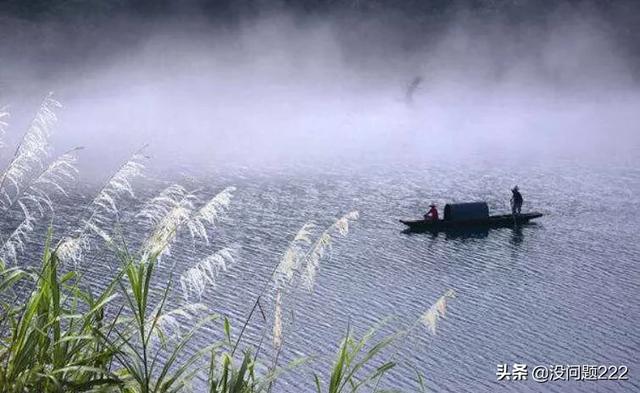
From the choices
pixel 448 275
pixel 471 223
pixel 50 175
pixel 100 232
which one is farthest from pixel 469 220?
pixel 100 232

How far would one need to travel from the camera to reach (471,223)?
4756 centimetres

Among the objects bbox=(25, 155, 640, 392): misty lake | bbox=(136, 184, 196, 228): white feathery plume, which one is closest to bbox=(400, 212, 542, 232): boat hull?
bbox=(25, 155, 640, 392): misty lake

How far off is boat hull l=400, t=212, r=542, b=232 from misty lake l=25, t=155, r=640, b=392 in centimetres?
85

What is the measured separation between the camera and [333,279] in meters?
34.5

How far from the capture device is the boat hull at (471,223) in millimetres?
46188

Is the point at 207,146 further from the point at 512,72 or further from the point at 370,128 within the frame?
the point at 512,72

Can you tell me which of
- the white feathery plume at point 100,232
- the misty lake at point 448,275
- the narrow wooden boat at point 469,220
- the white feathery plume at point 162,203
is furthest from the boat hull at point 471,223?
the white feathery plume at point 100,232

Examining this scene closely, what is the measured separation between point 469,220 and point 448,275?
38.0ft

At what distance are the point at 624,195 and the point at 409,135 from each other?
141 feet

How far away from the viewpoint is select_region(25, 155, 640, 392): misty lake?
2623 centimetres

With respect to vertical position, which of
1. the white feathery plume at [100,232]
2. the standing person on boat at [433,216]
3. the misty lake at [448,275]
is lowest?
the misty lake at [448,275]

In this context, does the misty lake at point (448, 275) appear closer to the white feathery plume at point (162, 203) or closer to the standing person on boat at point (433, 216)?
the standing person on boat at point (433, 216)

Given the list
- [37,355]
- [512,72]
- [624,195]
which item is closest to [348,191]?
[624,195]

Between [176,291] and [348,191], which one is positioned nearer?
[176,291]
